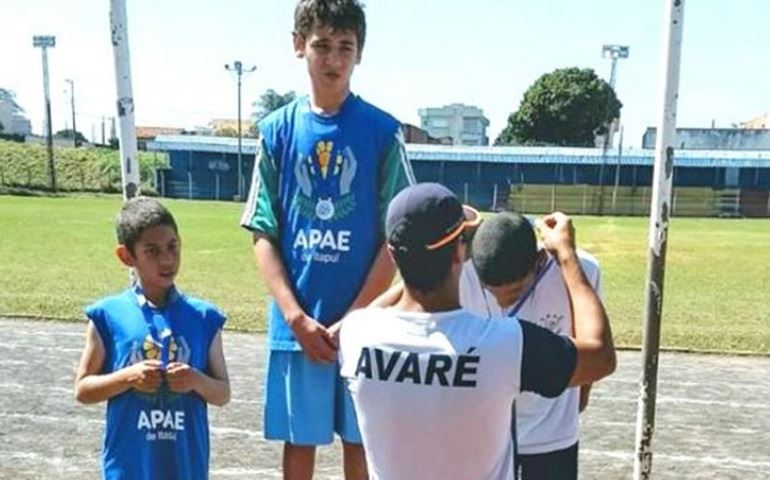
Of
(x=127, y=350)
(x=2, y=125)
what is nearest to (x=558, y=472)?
(x=127, y=350)

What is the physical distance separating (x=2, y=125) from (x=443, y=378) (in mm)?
134100

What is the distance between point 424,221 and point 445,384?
1.31 ft

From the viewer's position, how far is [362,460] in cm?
334

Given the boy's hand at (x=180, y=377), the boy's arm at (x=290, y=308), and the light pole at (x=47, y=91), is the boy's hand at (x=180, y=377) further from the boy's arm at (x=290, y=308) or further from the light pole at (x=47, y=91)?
the light pole at (x=47, y=91)

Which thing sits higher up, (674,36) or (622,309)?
(674,36)

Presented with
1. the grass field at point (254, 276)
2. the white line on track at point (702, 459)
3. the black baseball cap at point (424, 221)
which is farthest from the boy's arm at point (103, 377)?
the grass field at point (254, 276)

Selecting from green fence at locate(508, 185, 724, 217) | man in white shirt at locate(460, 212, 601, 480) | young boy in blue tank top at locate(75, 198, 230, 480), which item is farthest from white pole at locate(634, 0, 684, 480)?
green fence at locate(508, 185, 724, 217)

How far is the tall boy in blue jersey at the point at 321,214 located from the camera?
10.4ft

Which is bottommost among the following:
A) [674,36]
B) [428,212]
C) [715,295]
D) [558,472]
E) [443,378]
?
[715,295]

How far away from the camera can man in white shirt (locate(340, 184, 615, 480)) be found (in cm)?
217

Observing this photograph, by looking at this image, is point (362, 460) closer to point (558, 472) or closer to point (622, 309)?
point (558, 472)

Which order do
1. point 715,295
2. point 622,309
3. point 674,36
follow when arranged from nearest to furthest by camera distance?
1. point 674,36
2. point 622,309
3. point 715,295

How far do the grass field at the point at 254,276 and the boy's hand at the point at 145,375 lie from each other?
8.09 meters

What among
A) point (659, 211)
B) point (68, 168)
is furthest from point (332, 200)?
point (68, 168)
